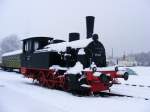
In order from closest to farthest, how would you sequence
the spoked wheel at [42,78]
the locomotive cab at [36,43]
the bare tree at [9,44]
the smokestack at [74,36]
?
the smokestack at [74,36] < the spoked wheel at [42,78] < the locomotive cab at [36,43] < the bare tree at [9,44]

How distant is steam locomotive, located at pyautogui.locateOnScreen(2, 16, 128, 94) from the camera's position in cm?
1191

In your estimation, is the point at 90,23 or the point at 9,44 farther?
the point at 9,44

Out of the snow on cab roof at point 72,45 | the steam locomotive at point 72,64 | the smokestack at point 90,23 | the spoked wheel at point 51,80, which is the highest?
the smokestack at point 90,23

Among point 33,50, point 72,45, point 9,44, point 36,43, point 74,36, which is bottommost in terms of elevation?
point 33,50

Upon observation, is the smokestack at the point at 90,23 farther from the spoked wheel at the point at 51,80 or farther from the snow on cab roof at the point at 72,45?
the spoked wheel at the point at 51,80

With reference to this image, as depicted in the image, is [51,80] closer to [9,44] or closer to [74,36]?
[74,36]

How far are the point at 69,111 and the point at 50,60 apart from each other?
23.3 feet

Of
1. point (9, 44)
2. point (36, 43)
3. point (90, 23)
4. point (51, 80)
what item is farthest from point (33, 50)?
point (9, 44)

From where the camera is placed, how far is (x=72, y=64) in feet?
46.0

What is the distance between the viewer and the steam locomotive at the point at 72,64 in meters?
11.9

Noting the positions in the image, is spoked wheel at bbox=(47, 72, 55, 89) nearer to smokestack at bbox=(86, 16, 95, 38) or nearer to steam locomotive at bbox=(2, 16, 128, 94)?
steam locomotive at bbox=(2, 16, 128, 94)

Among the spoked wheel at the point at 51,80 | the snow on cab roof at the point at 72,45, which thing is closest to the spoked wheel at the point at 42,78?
the spoked wheel at the point at 51,80

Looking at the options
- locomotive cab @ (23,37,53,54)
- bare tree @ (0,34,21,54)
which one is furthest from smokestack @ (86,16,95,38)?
bare tree @ (0,34,21,54)

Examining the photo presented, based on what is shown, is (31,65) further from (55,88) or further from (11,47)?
(11,47)
